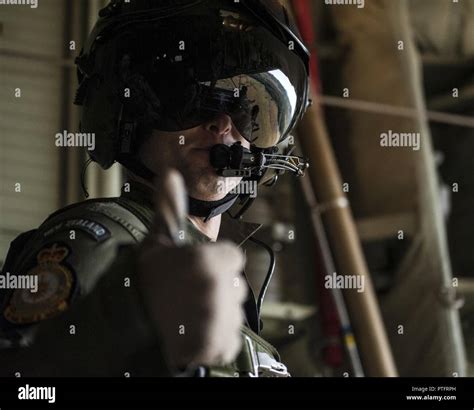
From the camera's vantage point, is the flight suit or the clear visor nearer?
the flight suit

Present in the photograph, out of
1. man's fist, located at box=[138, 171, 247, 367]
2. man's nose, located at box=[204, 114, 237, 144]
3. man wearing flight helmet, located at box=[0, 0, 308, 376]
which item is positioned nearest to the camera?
man's fist, located at box=[138, 171, 247, 367]

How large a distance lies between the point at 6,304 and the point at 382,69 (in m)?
1.61

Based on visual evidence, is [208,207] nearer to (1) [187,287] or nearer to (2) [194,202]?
(2) [194,202]

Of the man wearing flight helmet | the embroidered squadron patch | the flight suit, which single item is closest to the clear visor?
the man wearing flight helmet

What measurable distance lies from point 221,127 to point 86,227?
0.18 m

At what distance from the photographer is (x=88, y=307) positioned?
0.56 meters

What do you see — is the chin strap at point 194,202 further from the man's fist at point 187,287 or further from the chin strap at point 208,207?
the man's fist at point 187,287

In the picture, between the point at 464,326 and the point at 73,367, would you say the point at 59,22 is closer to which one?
the point at 73,367

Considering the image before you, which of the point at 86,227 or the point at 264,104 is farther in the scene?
the point at 264,104

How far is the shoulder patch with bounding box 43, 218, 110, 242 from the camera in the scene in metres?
0.68

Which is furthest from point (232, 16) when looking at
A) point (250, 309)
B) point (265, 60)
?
point (250, 309)

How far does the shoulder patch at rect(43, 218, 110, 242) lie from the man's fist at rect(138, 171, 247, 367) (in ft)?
0.55

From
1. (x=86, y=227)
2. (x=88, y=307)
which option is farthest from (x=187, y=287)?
(x=86, y=227)

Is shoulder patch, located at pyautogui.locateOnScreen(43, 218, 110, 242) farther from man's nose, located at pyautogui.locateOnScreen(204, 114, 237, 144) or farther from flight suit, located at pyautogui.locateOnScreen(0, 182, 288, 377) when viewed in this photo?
man's nose, located at pyautogui.locateOnScreen(204, 114, 237, 144)
